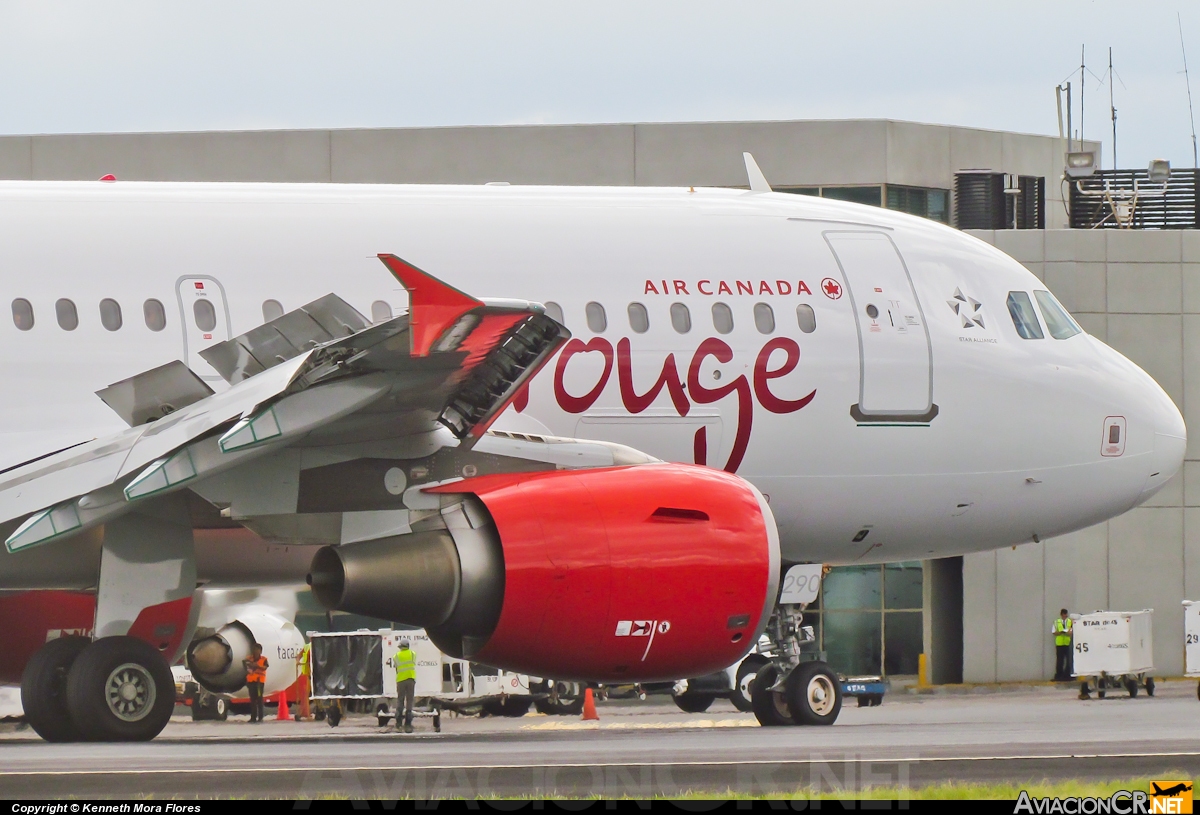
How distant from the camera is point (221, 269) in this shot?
13.2m

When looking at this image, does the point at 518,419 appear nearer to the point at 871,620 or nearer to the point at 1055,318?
the point at 1055,318

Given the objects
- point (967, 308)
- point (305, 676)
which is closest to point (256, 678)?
point (305, 676)

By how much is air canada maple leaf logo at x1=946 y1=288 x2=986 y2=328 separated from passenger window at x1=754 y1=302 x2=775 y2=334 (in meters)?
1.82

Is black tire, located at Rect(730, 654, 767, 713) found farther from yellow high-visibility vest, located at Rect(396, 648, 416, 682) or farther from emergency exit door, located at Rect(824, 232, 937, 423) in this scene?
emergency exit door, located at Rect(824, 232, 937, 423)

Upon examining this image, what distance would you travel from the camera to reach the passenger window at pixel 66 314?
12805 mm

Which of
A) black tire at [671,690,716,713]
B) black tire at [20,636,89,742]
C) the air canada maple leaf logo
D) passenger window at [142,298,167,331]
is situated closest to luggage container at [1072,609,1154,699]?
black tire at [671,690,716,713]

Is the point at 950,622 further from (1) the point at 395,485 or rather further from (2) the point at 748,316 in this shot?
(1) the point at 395,485

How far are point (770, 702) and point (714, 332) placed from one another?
136 inches

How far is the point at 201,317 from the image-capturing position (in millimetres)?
13055

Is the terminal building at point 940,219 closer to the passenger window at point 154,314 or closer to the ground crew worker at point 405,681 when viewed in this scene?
the ground crew worker at point 405,681

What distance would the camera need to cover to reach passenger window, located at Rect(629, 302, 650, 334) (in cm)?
1402

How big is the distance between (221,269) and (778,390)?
4607 millimetres

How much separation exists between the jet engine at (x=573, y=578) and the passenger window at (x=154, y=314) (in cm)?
259

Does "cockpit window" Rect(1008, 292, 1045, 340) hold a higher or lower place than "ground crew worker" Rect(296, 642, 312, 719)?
higher
